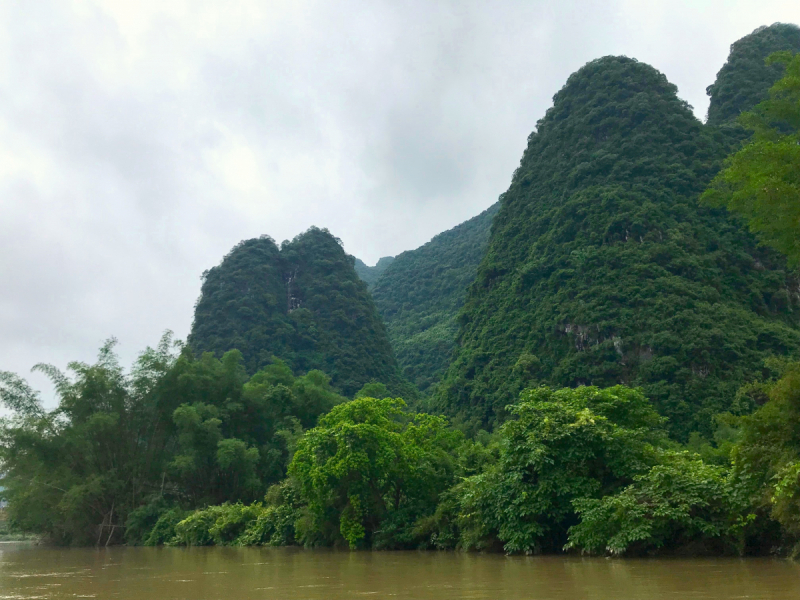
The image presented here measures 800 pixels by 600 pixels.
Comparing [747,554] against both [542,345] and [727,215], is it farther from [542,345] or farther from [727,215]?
[727,215]

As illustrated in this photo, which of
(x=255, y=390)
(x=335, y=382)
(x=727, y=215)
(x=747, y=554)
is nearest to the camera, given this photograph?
(x=747, y=554)

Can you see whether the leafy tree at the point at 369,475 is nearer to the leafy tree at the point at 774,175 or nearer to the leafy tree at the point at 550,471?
the leafy tree at the point at 550,471

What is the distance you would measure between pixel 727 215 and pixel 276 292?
37.3m

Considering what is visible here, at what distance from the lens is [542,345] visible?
39625mm

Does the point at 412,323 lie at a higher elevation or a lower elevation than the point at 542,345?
higher

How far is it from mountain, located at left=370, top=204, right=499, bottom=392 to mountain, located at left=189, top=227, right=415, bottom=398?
5.86m

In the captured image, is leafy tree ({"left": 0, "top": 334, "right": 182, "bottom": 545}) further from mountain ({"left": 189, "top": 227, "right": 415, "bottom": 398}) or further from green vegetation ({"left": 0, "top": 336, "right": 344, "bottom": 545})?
mountain ({"left": 189, "top": 227, "right": 415, "bottom": 398})

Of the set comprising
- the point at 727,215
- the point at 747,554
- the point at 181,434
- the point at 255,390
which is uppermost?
the point at 727,215

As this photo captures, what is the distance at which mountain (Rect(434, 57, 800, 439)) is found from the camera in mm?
32594

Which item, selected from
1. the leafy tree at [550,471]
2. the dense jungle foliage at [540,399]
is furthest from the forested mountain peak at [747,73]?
the leafy tree at [550,471]

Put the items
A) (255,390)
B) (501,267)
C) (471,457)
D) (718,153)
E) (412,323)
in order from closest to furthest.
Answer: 1. (471,457)
2. (255,390)
3. (718,153)
4. (501,267)
5. (412,323)

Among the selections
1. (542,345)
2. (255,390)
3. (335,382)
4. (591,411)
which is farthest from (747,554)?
(335,382)

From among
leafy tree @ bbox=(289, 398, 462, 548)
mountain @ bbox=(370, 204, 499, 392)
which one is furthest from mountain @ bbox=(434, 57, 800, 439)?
leafy tree @ bbox=(289, 398, 462, 548)

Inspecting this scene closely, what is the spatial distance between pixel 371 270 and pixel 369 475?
325 feet
